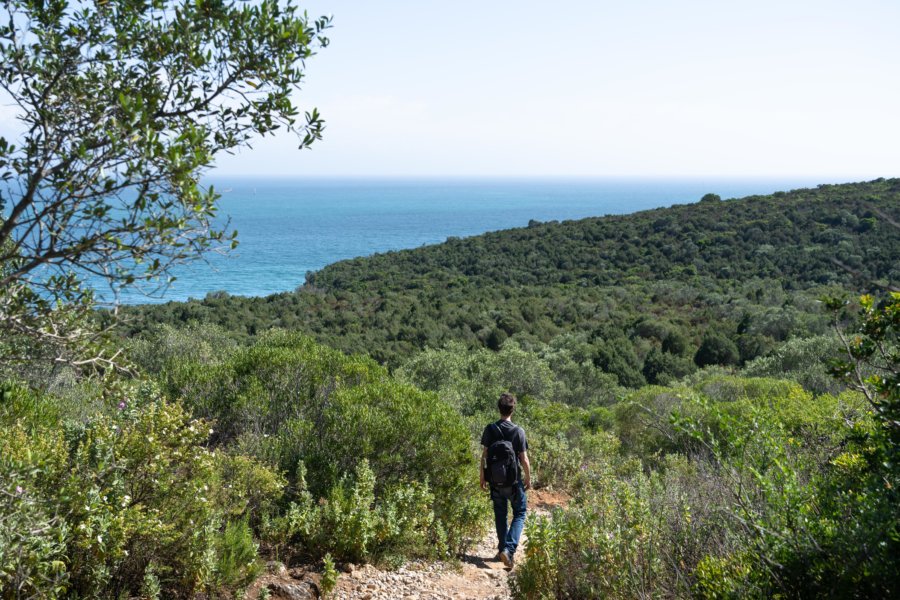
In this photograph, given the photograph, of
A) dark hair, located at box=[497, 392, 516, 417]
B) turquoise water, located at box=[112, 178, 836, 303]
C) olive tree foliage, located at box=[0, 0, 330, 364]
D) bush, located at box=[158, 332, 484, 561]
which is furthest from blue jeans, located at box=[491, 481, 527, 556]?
turquoise water, located at box=[112, 178, 836, 303]

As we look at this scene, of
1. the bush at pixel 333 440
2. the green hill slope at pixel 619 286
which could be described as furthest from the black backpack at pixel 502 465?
the green hill slope at pixel 619 286

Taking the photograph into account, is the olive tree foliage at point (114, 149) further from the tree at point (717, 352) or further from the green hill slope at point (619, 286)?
the tree at point (717, 352)

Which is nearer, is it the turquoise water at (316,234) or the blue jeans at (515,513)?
the blue jeans at (515,513)

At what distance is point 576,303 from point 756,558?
103 ft

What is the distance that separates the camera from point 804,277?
35.7 metres

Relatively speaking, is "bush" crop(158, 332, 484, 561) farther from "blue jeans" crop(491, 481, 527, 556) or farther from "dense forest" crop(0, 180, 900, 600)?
"blue jeans" crop(491, 481, 527, 556)

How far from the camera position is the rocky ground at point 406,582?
4.53m

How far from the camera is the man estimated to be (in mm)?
5652

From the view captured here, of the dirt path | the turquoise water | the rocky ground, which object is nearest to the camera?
the rocky ground

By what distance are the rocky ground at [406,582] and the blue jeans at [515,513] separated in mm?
221

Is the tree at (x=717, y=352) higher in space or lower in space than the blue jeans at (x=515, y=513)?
A: lower

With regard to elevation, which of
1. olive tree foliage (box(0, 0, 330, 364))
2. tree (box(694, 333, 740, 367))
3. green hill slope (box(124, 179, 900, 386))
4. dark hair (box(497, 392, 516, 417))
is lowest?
tree (box(694, 333, 740, 367))

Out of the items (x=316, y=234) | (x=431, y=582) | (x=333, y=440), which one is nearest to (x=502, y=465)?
(x=431, y=582)

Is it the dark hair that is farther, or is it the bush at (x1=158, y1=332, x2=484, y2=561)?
the dark hair
